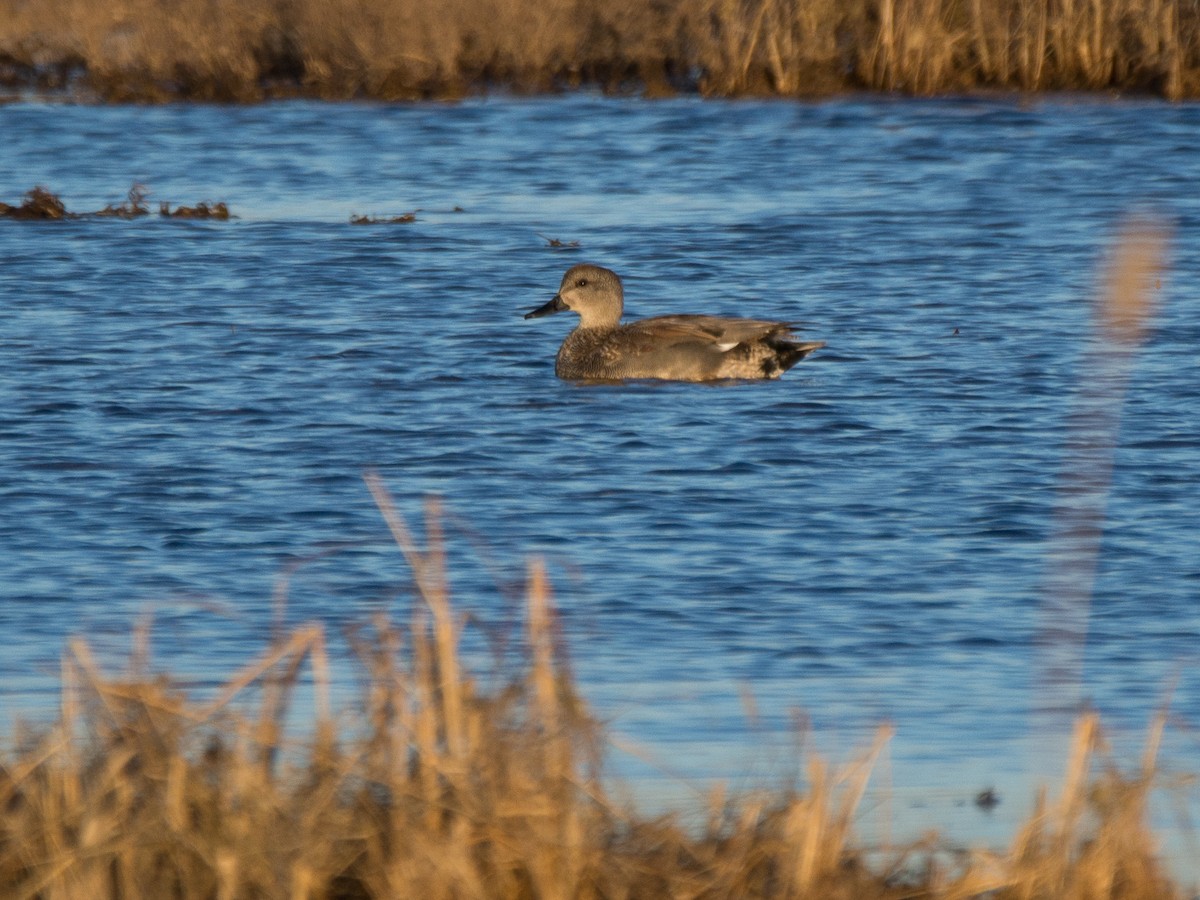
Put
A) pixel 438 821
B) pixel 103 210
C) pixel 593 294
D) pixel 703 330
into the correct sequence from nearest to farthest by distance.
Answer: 1. pixel 438 821
2. pixel 703 330
3. pixel 593 294
4. pixel 103 210

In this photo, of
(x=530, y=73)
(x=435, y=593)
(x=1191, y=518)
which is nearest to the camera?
(x=435, y=593)

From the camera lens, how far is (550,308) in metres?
12.9

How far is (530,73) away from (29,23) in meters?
5.27

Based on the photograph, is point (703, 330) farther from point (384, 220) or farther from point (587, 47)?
point (587, 47)

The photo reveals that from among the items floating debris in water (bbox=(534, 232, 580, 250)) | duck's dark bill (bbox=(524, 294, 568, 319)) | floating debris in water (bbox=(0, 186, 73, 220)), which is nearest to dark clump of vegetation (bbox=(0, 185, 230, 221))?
floating debris in water (bbox=(0, 186, 73, 220))

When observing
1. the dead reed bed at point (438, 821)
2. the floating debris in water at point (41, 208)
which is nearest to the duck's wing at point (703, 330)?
the floating debris in water at point (41, 208)

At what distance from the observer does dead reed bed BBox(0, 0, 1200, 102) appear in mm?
21625

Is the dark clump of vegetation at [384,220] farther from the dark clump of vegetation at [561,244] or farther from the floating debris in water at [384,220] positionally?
the dark clump of vegetation at [561,244]

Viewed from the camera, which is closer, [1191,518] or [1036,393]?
[1191,518]

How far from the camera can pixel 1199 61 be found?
21.9 metres

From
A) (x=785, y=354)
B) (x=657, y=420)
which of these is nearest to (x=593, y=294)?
(x=785, y=354)

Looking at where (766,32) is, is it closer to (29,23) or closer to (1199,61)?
(1199,61)

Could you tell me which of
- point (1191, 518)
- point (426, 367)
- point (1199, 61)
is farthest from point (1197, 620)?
point (1199, 61)

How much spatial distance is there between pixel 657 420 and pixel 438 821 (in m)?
6.58
